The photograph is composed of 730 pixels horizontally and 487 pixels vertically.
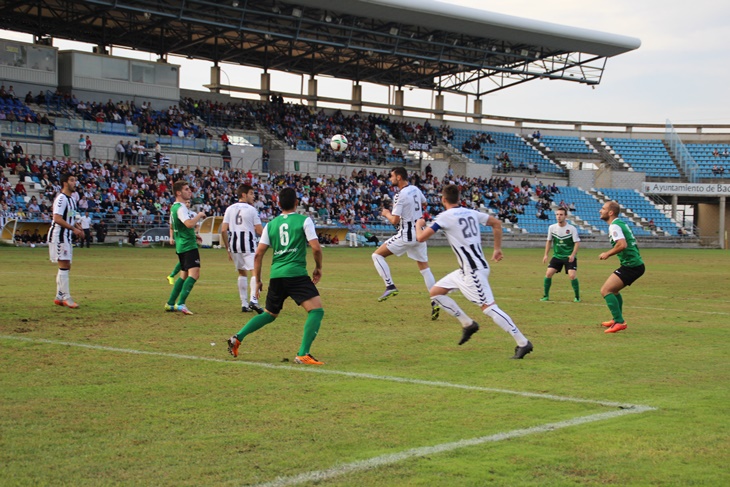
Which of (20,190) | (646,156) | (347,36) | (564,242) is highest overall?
(347,36)

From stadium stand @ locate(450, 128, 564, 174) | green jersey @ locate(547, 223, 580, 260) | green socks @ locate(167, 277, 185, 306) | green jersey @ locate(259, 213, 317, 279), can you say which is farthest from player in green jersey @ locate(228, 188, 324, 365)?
stadium stand @ locate(450, 128, 564, 174)

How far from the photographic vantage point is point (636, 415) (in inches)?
282

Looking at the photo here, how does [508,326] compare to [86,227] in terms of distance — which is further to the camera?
[86,227]

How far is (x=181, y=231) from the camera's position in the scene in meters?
14.6

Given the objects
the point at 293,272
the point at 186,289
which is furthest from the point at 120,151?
the point at 293,272

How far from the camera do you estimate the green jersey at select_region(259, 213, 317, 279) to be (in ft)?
31.3

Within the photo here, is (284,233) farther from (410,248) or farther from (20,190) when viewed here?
(20,190)

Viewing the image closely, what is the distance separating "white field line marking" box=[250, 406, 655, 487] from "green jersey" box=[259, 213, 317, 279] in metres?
3.71

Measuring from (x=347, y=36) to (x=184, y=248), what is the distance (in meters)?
46.4

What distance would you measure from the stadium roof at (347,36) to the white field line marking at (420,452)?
147ft

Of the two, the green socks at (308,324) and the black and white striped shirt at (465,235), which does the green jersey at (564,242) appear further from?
the green socks at (308,324)

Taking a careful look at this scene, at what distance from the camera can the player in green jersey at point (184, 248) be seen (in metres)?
14.3

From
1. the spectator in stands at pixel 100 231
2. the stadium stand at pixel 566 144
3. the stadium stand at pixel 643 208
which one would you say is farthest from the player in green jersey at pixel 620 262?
the stadium stand at pixel 566 144

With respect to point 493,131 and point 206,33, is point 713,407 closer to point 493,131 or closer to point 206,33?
point 206,33
